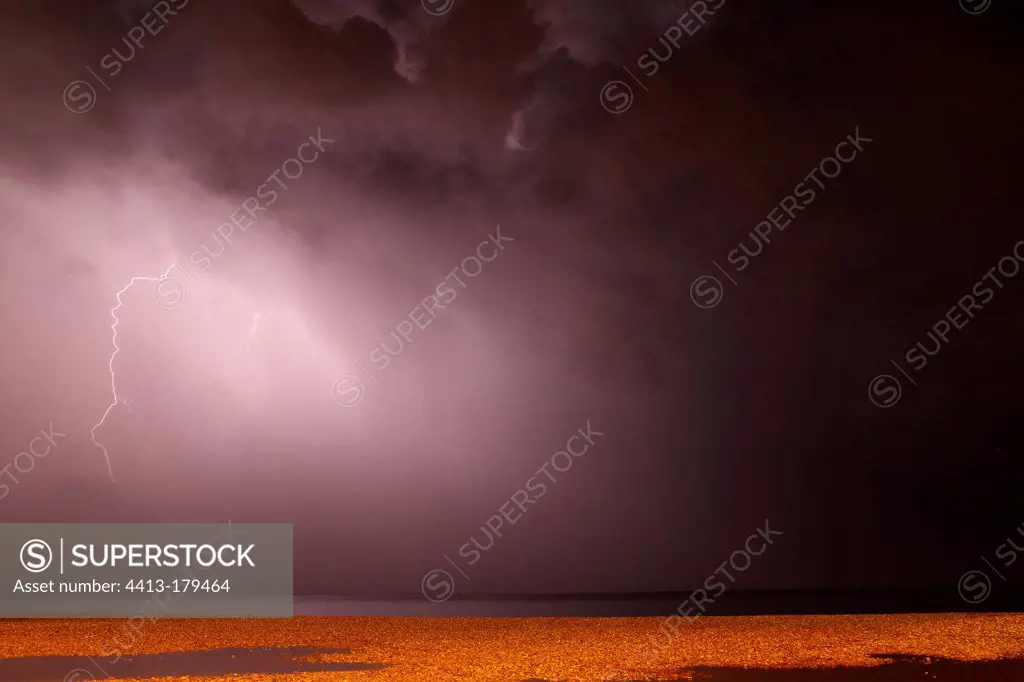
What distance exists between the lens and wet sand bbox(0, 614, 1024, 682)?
5.75 metres

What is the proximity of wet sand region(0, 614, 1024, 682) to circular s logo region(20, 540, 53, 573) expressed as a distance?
1.03 m

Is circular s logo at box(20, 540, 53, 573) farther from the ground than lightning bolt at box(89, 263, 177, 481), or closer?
closer

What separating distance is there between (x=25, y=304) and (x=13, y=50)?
2.83 metres

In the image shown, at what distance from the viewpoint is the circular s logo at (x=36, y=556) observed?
8.90 m

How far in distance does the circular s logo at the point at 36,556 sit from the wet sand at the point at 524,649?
103 centimetres

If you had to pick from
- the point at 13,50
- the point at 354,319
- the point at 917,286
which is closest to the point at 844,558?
the point at 917,286

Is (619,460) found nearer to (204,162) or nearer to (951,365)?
(951,365)

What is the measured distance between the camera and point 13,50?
368 inches

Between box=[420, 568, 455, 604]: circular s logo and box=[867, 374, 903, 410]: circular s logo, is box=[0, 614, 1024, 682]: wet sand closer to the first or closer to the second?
box=[420, 568, 455, 604]: circular s logo

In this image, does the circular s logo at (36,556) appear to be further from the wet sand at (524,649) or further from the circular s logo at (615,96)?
the circular s logo at (615,96)

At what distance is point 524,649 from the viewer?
664 cm

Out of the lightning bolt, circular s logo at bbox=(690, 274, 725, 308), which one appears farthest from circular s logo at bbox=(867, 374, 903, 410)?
the lightning bolt

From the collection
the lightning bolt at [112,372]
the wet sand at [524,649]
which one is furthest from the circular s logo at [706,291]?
the lightning bolt at [112,372]

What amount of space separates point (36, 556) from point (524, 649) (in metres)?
5.62
